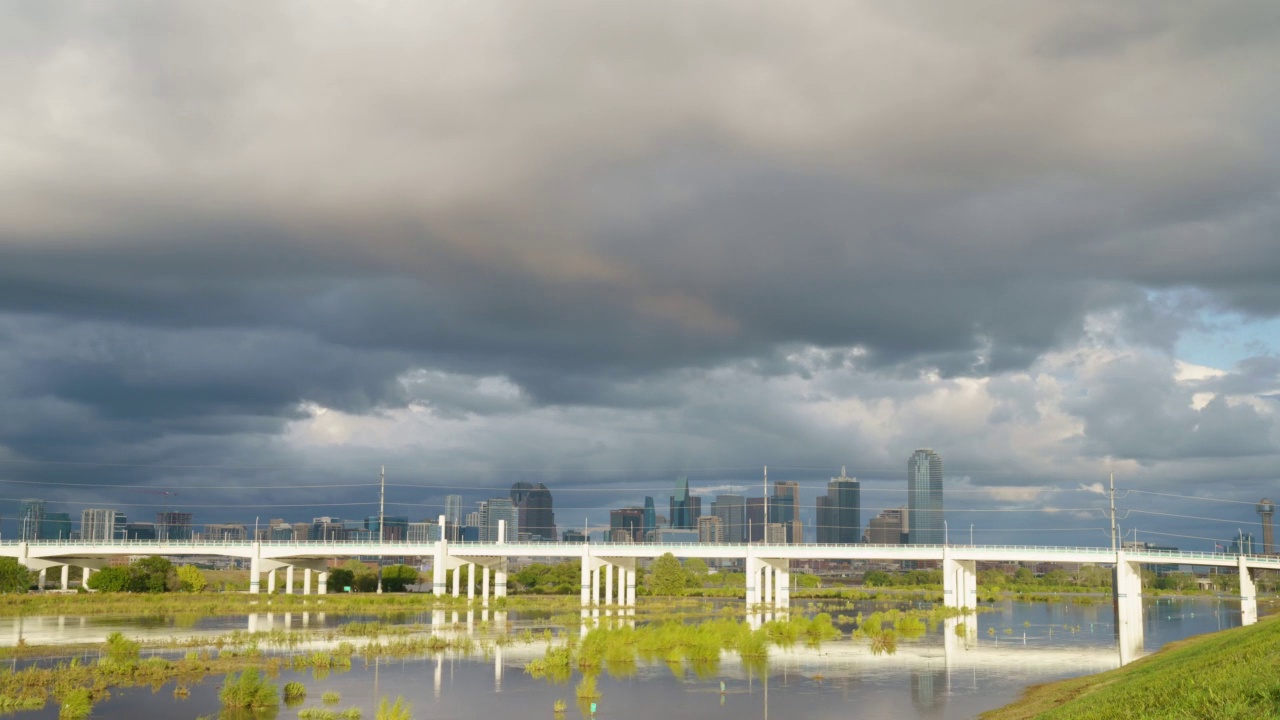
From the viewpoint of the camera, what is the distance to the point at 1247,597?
108812mm

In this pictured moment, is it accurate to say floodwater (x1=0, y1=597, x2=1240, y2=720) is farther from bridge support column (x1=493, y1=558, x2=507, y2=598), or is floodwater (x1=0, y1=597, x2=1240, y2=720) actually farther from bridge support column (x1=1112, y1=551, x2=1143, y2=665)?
bridge support column (x1=493, y1=558, x2=507, y2=598)

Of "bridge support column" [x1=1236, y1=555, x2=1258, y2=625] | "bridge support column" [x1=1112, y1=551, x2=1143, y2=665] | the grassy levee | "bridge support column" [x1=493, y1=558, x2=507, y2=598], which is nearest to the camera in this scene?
the grassy levee

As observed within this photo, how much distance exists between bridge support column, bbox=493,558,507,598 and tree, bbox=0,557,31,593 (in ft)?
191

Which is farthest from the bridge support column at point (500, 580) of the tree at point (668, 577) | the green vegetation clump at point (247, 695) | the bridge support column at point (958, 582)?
the green vegetation clump at point (247, 695)

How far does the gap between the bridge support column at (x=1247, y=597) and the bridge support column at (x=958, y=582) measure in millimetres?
27095

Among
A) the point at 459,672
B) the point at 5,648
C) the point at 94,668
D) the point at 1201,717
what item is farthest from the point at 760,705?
the point at 5,648

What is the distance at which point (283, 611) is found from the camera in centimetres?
10612

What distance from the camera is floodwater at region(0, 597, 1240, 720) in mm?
40969

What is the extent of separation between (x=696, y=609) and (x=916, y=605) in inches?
1307

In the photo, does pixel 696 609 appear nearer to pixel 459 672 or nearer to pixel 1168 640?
pixel 1168 640

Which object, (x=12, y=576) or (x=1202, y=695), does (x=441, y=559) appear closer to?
(x=12, y=576)

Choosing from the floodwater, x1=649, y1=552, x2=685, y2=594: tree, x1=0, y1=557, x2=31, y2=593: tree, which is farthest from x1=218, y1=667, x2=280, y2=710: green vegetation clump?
x1=649, y1=552, x2=685, y2=594: tree

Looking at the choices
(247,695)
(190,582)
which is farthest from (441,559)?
(247,695)

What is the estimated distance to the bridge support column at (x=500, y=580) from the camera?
13850cm
